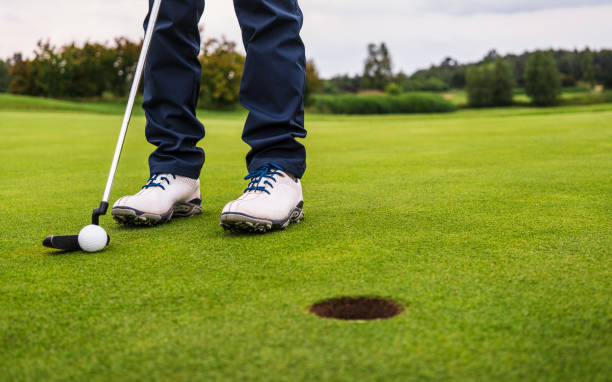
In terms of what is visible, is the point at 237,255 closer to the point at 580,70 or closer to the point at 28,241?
the point at 28,241

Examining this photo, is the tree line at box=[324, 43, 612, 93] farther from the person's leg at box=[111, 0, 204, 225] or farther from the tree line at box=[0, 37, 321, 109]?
the person's leg at box=[111, 0, 204, 225]

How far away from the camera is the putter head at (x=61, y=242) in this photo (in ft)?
5.69

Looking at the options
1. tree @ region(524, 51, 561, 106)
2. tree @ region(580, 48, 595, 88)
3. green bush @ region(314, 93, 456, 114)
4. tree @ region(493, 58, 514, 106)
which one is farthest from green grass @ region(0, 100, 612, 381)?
tree @ region(580, 48, 595, 88)

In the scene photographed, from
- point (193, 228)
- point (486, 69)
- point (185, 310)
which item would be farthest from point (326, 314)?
point (486, 69)

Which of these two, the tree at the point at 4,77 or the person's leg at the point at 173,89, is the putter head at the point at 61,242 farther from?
the tree at the point at 4,77

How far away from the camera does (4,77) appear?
55.2 m

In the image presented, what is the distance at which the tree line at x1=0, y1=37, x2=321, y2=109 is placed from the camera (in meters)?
40.9

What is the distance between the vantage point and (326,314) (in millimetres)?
1145

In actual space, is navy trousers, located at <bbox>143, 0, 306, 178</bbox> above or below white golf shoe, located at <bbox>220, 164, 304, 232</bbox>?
above

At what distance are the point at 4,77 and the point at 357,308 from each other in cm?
6255

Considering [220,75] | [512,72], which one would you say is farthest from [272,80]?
[512,72]

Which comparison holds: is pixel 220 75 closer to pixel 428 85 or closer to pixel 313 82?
pixel 313 82

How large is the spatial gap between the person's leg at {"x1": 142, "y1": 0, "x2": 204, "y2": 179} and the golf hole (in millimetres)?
1432

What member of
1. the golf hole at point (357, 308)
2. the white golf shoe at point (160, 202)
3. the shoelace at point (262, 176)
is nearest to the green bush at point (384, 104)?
the white golf shoe at point (160, 202)
